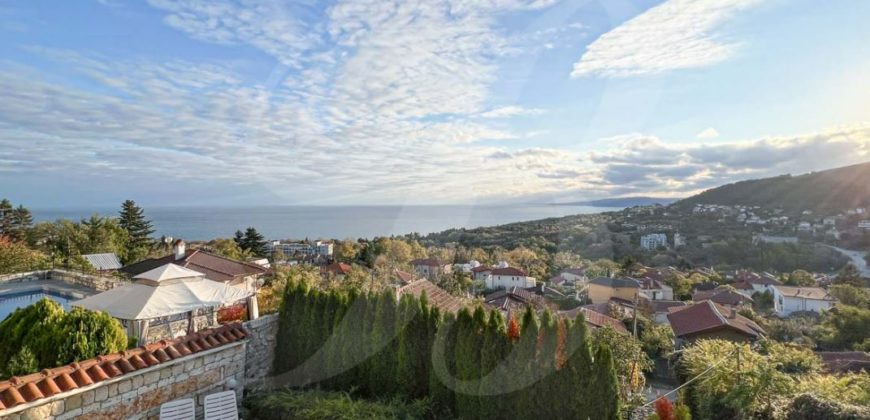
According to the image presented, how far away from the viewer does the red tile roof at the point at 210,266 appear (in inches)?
525

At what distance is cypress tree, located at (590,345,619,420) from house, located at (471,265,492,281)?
33027 millimetres

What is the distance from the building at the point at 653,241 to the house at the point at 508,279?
2649 centimetres

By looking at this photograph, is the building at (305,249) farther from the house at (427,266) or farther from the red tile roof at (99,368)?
the red tile roof at (99,368)

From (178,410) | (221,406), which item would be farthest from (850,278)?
(178,410)

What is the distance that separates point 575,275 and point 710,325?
19274mm

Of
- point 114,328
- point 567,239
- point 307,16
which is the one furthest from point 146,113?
point 567,239

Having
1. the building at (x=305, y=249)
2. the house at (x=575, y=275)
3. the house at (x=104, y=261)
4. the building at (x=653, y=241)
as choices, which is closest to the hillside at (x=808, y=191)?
the building at (x=653, y=241)

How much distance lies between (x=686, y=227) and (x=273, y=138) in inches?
2620

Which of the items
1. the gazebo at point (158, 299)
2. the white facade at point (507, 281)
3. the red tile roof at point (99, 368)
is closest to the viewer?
the red tile roof at point (99, 368)

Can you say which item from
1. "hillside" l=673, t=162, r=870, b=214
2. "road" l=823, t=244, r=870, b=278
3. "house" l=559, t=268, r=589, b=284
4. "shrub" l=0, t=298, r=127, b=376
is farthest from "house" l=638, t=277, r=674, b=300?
"hillside" l=673, t=162, r=870, b=214

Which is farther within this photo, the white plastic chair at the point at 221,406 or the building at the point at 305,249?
the building at the point at 305,249

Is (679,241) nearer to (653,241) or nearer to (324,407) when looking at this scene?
(653,241)

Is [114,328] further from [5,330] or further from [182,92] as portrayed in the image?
[182,92]

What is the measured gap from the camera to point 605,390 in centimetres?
596
